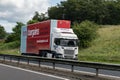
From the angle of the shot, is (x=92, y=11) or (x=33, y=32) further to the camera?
(x=92, y=11)

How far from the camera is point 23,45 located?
4741 centimetres

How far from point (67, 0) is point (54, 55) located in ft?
279

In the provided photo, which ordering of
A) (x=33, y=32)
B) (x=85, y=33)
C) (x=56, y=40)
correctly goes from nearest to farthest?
(x=56, y=40)
(x=33, y=32)
(x=85, y=33)

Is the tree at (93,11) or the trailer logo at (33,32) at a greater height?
the tree at (93,11)

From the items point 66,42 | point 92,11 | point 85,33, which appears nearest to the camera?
point 66,42

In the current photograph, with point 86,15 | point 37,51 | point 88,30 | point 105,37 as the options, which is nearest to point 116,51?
point 88,30

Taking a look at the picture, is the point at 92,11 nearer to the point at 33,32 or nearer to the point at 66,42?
the point at 33,32

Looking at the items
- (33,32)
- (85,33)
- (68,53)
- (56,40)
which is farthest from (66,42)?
(85,33)

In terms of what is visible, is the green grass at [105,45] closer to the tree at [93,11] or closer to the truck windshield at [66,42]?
the truck windshield at [66,42]

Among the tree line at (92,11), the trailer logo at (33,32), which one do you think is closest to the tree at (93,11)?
the tree line at (92,11)

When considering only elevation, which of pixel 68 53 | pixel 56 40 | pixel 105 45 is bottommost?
pixel 68 53

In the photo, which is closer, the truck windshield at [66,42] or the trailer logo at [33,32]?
the truck windshield at [66,42]

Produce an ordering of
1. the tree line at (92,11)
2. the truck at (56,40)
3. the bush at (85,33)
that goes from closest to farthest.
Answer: the truck at (56,40) < the bush at (85,33) < the tree line at (92,11)

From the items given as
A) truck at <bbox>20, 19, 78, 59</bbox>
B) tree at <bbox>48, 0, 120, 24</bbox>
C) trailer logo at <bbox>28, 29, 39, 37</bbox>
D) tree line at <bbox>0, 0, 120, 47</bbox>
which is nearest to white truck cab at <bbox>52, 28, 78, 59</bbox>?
truck at <bbox>20, 19, 78, 59</bbox>
